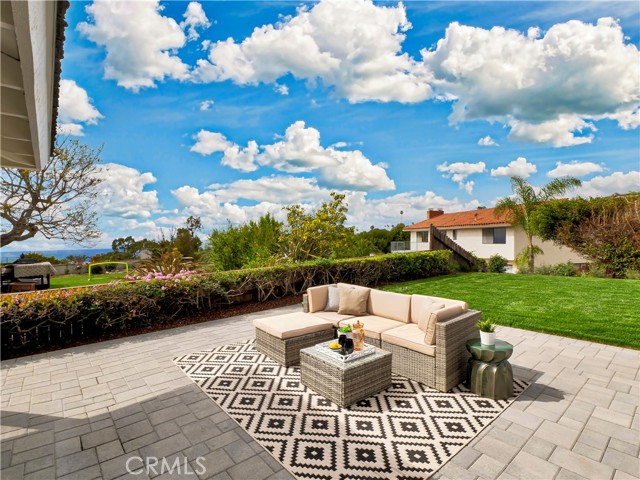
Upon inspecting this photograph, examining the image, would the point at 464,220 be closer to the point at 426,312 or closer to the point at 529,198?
the point at 529,198

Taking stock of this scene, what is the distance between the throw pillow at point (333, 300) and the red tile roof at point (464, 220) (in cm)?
1894

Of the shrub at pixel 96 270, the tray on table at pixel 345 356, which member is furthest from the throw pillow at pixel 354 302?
the shrub at pixel 96 270

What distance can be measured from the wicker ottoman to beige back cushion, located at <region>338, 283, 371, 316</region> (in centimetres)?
46

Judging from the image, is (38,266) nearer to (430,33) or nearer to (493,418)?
(493,418)

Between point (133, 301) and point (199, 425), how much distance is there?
386 centimetres

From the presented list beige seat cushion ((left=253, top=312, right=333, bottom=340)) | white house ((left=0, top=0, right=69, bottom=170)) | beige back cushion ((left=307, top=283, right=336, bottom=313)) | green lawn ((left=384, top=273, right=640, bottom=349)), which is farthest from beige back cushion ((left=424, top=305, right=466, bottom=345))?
white house ((left=0, top=0, right=69, bottom=170))

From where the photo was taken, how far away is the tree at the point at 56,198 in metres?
9.33

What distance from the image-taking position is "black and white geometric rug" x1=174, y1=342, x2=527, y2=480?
2354 millimetres

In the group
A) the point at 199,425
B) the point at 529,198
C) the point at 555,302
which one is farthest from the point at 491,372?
the point at 529,198

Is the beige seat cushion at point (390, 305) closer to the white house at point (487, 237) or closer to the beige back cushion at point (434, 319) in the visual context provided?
the beige back cushion at point (434, 319)

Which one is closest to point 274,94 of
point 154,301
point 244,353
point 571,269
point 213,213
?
point 213,213

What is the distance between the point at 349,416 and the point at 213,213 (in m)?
10.0

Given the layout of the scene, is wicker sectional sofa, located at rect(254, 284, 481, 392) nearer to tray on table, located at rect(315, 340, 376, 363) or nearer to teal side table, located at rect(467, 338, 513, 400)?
teal side table, located at rect(467, 338, 513, 400)

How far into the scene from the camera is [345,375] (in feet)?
10.2
